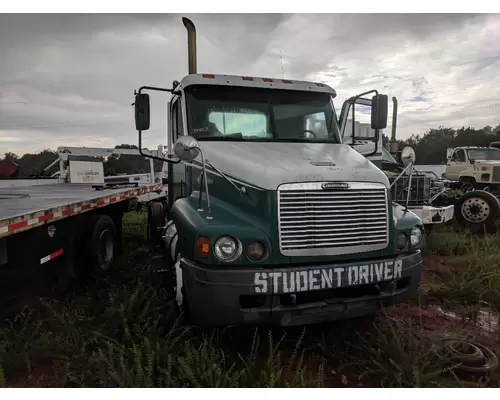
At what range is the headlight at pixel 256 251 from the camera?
3.14 metres

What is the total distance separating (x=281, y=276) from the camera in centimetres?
309

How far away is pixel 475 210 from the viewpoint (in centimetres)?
862

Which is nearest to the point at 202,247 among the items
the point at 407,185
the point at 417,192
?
the point at 407,185

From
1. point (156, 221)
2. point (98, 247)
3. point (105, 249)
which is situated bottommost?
point (105, 249)

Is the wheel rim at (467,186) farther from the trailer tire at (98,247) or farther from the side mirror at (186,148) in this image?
the side mirror at (186,148)

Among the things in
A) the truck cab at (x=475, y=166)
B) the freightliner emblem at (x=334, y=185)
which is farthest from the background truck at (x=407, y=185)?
the truck cab at (x=475, y=166)

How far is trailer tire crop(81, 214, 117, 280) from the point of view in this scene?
5.09m

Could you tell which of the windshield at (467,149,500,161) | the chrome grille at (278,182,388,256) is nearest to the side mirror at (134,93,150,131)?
the chrome grille at (278,182,388,256)

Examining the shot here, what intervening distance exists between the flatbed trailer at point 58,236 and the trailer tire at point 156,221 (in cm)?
56

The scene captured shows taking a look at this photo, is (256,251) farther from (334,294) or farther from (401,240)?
(401,240)

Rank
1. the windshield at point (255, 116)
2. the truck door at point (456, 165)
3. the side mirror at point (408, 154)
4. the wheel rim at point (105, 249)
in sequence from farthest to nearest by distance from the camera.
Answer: the truck door at point (456, 165)
the wheel rim at point (105, 249)
the windshield at point (255, 116)
the side mirror at point (408, 154)

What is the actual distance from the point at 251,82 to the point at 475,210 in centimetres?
609

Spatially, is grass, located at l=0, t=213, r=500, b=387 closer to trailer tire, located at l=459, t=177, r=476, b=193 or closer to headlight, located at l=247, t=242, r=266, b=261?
headlight, located at l=247, t=242, r=266, b=261

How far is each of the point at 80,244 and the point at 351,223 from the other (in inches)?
125
